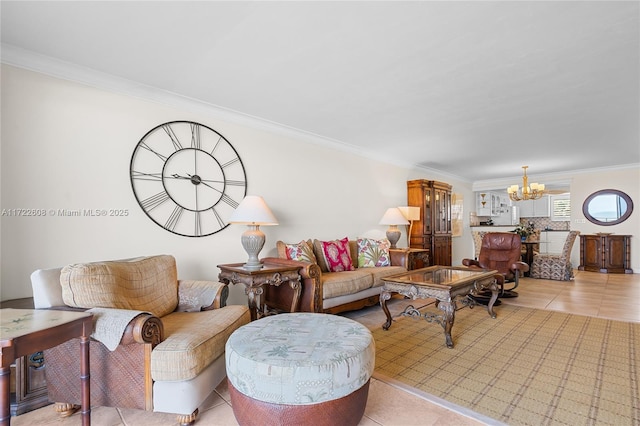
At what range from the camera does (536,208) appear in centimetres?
968

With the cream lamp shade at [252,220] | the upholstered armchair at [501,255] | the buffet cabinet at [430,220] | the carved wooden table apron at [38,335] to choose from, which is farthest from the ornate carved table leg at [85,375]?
the buffet cabinet at [430,220]

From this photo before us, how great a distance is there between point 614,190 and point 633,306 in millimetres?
4069

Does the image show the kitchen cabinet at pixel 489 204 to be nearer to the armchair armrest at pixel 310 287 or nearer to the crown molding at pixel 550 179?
the crown molding at pixel 550 179

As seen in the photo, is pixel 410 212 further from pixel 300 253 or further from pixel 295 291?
pixel 295 291

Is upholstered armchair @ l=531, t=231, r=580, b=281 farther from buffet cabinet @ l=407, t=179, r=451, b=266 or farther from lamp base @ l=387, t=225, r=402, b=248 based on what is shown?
lamp base @ l=387, t=225, r=402, b=248

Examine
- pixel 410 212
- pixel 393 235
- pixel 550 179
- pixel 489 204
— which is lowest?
pixel 393 235

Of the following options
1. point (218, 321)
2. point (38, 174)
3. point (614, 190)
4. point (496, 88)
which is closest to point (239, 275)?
point (218, 321)

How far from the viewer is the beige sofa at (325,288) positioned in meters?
3.07

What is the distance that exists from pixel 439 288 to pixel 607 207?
6.95 meters

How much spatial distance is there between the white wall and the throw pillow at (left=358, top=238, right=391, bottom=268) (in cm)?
122

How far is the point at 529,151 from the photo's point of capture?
527 cm

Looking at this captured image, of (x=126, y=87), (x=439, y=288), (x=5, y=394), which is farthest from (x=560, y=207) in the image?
(x=5, y=394)

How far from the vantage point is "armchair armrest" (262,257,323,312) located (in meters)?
3.03

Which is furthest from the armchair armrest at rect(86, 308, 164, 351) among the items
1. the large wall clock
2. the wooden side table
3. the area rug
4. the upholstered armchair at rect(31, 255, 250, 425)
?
the area rug
